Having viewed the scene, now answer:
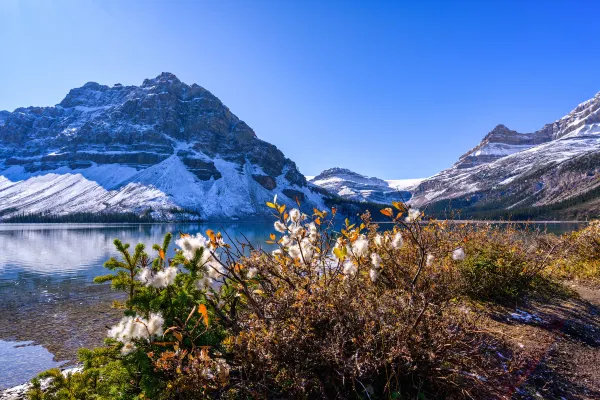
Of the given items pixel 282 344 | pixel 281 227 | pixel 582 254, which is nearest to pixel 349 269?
pixel 282 344

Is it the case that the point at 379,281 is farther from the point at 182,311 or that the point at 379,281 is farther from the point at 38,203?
the point at 38,203

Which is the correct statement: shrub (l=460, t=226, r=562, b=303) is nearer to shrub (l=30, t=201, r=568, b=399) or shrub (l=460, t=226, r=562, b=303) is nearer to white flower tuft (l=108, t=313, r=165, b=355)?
shrub (l=30, t=201, r=568, b=399)

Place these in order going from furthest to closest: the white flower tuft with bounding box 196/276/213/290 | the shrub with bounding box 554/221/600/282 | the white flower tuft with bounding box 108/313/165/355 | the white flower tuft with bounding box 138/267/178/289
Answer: the shrub with bounding box 554/221/600/282
the white flower tuft with bounding box 196/276/213/290
the white flower tuft with bounding box 138/267/178/289
the white flower tuft with bounding box 108/313/165/355

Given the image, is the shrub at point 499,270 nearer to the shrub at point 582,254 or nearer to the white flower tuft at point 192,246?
the shrub at point 582,254


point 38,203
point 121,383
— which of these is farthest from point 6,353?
point 38,203

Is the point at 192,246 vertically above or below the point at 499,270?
above

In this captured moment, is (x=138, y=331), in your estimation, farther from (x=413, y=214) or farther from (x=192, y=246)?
(x=413, y=214)

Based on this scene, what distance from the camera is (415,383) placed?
3117 millimetres

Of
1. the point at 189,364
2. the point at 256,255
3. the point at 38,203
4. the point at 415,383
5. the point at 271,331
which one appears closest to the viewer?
the point at 189,364

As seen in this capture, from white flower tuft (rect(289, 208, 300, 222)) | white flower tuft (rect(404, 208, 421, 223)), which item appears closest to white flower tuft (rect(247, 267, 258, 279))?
white flower tuft (rect(289, 208, 300, 222))

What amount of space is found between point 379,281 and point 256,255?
2044mm

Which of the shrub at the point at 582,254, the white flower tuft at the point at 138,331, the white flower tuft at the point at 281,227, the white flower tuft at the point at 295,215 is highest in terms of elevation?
the white flower tuft at the point at 295,215

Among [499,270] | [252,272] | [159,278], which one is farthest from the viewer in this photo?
[499,270]

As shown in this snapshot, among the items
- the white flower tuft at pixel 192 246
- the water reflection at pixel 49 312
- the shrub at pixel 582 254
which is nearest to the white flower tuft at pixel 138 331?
the white flower tuft at pixel 192 246
